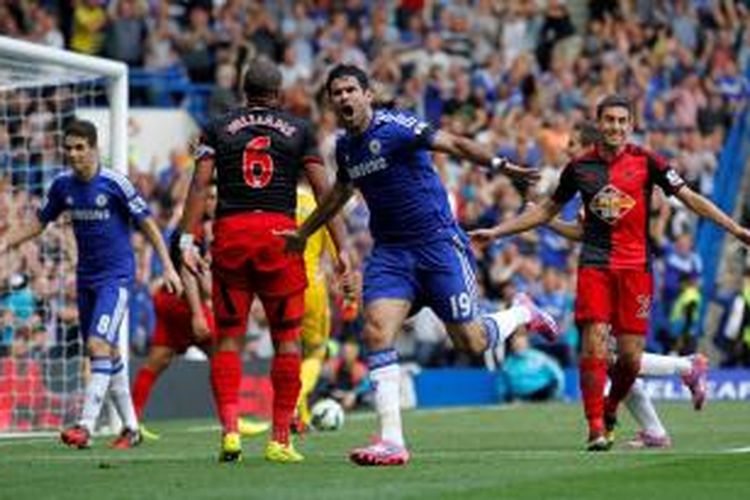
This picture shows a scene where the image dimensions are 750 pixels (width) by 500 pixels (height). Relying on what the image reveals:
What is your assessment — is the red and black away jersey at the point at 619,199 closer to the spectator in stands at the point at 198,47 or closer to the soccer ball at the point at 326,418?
the soccer ball at the point at 326,418

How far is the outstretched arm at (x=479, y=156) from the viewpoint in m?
13.2

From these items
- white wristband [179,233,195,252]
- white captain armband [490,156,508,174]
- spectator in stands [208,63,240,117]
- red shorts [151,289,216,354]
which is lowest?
red shorts [151,289,216,354]

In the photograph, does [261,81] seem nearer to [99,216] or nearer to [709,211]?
[709,211]

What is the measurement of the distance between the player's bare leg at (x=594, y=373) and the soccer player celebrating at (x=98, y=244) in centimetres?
334

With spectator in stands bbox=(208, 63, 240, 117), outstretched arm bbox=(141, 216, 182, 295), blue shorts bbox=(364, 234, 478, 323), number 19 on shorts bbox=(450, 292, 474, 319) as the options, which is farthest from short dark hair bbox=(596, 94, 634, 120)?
spectator in stands bbox=(208, 63, 240, 117)

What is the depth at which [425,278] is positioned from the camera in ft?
47.8

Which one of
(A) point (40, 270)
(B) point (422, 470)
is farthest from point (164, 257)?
(A) point (40, 270)

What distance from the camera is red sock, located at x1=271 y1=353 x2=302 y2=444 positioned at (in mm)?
14742

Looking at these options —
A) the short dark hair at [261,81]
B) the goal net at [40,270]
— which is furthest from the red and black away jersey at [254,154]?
the goal net at [40,270]

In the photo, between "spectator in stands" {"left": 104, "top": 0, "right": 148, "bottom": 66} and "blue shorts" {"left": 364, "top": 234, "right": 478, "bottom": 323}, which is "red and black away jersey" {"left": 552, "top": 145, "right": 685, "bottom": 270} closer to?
"blue shorts" {"left": 364, "top": 234, "right": 478, "bottom": 323}

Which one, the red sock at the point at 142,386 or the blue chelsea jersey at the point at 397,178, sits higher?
the blue chelsea jersey at the point at 397,178

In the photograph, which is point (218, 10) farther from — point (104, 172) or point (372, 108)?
point (372, 108)

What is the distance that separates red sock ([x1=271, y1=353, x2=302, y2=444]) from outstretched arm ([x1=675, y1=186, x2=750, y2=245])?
9.18 feet

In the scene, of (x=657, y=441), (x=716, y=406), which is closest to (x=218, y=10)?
(x=716, y=406)
